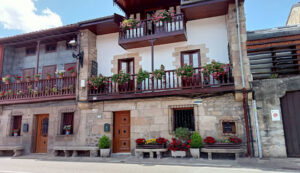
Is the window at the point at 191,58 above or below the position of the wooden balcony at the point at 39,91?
above

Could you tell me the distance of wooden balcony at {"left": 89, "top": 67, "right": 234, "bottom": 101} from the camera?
9.12 metres

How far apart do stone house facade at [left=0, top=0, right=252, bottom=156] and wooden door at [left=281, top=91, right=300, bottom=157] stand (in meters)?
1.41

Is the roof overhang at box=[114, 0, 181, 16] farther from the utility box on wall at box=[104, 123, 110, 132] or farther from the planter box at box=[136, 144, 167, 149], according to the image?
the planter box at box=[136, 144, 167, 149]

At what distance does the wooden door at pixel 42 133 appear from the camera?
38.7 feet

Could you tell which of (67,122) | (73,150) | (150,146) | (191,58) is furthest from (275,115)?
(67,122)

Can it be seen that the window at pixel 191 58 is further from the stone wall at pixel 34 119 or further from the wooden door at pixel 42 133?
the wooden door at pixel 42 133

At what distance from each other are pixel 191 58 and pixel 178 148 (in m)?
4.11

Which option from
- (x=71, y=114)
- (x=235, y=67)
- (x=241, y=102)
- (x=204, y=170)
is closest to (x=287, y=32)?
(x=235, y=67)

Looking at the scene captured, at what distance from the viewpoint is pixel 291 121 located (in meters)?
8.35

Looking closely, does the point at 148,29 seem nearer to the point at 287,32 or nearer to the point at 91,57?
the point at 91,57

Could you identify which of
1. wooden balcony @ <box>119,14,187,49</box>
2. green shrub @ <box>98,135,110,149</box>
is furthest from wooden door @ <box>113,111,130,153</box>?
wooden balcony @ <box>119,14,187,49</box>

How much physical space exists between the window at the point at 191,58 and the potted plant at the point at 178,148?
11.6 ft

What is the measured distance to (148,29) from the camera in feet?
36.7

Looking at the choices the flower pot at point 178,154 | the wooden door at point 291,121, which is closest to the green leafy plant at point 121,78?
the flower pot at point 178,154
